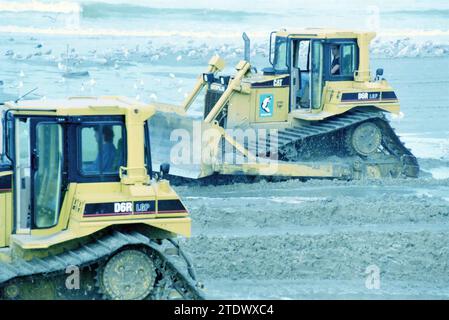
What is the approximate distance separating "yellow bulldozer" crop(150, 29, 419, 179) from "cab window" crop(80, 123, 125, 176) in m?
7.62

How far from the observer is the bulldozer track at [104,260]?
1071cm

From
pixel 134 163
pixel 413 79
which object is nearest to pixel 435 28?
pixel 413 79

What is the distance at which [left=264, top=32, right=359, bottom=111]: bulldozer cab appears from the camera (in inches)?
788

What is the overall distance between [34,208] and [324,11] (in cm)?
3238

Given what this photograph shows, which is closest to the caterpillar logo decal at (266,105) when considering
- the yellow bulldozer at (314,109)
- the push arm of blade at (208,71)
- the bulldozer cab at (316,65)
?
the yellow bulldozer at (314,109)

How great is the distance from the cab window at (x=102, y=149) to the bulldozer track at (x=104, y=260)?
2.07 ft

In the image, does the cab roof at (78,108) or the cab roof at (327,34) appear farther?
the cab roof at (327,34)

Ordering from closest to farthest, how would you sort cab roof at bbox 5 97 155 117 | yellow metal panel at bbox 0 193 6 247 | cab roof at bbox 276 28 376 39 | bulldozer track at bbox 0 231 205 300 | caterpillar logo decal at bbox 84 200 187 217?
bulldozer track at bbox 0 231 205 300
caterpillar logo decal at bbox 84 200 187 217
cab roof at bbox 5 97 155 117
yellow metal panel at bbox 0 193 6 247
cab roof at bbox 276 28 376 39

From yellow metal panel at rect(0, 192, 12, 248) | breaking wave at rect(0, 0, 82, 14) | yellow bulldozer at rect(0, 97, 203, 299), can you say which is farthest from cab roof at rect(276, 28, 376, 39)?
breaking wave at rect(0, 0, 82, 14)

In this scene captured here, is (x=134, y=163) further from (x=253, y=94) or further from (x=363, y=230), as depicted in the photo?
(x=253, y=94)

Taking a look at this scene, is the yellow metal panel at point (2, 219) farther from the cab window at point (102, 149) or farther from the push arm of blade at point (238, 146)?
the push arm of blade at point (238, 146)

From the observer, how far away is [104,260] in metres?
10.8

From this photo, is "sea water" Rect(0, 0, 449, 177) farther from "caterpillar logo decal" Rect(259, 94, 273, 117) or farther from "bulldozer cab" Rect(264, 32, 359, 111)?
"caterpillar logo decal" Rect(259, 94, 273, 117)
